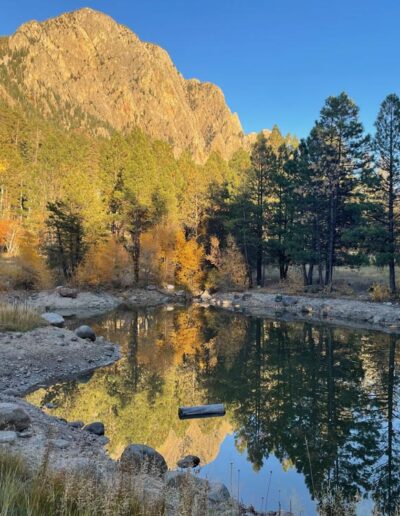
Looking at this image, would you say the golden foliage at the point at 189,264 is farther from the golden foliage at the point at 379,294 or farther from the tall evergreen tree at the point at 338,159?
the golden foliage at the point at 379,294

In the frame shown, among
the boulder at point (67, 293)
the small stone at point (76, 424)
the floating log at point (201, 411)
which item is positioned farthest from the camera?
the boulder at point (67, 293)

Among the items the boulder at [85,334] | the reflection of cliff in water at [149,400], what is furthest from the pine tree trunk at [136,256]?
the boulder at [85,334]

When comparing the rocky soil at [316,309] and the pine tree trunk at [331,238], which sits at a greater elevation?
the pine tree trunk at [331,238]

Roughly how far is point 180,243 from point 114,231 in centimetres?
1065

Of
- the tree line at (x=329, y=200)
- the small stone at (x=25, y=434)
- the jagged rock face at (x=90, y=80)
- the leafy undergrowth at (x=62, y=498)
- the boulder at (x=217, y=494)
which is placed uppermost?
the jagged rock face at (x=90, y=80)

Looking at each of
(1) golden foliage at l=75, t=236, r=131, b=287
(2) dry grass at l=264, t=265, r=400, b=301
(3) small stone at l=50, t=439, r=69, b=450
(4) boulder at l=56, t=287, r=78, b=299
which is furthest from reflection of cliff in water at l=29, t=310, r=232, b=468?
(1) golden foliage at l=75, t=236, r=131, b=287

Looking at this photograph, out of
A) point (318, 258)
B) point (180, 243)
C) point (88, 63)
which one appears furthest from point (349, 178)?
point (88, 63)

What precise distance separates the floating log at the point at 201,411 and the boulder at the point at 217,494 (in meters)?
4.50

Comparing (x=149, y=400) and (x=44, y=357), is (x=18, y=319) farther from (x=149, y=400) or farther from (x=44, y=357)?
(x=149, y=400)

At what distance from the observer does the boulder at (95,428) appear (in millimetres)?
9588

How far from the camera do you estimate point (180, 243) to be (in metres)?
45.2

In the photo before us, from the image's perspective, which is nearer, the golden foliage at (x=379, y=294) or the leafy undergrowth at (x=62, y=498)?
the leafy undergrowth at (x=62, y=498)

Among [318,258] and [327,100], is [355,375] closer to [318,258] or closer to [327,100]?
[318,258]

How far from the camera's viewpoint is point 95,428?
9.66 m
